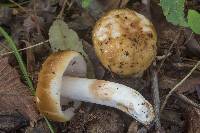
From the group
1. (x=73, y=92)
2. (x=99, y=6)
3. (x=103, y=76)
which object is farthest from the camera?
(x=99, y=6)

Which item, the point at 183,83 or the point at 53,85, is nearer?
the point at 53,85

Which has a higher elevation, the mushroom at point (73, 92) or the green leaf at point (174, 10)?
the green leaf at point (174, 10)

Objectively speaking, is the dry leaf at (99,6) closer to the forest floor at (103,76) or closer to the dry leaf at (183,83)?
the forest floor at (103,76)

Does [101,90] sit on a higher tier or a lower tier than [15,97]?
higher

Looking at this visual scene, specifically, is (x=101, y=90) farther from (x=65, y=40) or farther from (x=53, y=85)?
(x=65, y=40)

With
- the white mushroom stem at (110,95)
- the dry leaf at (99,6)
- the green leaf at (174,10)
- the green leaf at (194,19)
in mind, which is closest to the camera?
the green leaf at (194,19)

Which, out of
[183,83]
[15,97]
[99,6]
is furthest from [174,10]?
[15,97]

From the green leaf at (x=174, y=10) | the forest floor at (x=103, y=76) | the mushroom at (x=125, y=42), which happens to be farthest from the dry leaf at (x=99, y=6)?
the green leaf at (x=174, y=10)
